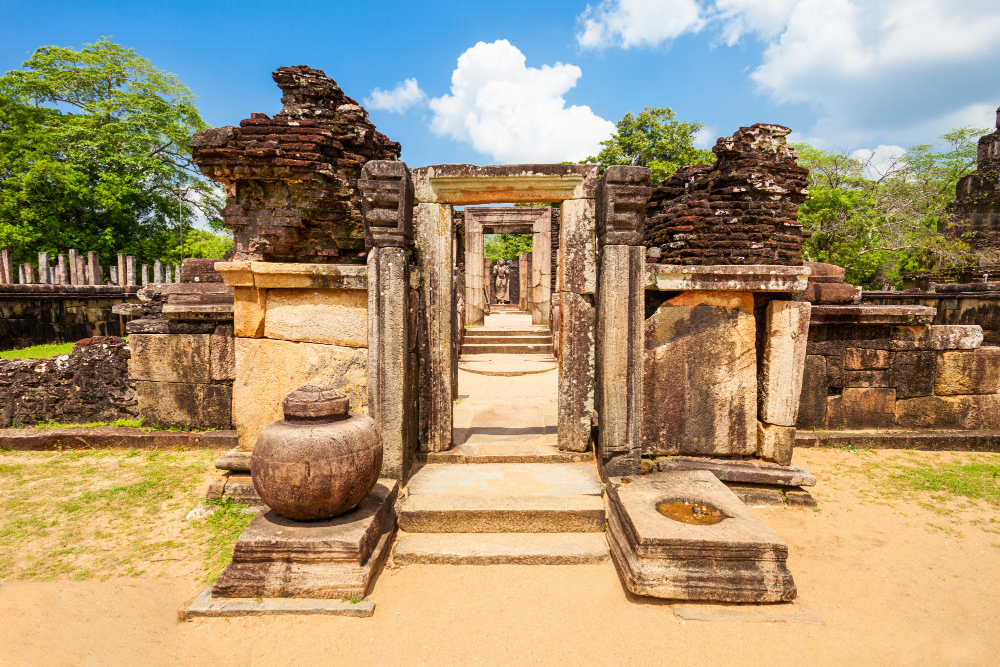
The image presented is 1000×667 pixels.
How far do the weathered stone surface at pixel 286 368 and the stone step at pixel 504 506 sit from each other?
1061 mm

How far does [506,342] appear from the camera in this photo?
11.8 metres

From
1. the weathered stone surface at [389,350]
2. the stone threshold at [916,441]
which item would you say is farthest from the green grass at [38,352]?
the stone threshold at [916,441]

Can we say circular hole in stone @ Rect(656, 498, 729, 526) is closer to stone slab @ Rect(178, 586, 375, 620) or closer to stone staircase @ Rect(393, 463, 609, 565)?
stone staircase @ Rect(393, 463, 609, 565)

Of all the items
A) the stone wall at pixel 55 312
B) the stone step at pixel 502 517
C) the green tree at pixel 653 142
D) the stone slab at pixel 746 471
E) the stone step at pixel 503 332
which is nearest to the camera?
the stone step at pixel 502 517

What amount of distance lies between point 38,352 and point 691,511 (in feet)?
44.1

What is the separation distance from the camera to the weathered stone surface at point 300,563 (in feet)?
8.66

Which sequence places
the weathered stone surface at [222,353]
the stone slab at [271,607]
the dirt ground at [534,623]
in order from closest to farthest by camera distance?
the dirt ground at [534,623], the stone slab at [271,607], the weathered stone surface at [222,353]

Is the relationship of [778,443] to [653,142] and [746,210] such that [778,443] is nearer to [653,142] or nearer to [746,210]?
[746,210]

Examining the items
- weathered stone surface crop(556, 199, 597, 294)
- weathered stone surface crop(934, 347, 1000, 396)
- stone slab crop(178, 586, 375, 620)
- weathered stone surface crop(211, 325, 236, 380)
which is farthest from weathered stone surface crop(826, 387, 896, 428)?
weathered stone surface crop(211, 325, 236, 380)

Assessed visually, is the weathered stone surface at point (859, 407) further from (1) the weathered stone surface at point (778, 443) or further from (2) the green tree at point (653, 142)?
(2) the green tree at point (653, 142)

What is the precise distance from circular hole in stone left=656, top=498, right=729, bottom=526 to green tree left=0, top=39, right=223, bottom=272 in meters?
24.6

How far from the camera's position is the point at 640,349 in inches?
144

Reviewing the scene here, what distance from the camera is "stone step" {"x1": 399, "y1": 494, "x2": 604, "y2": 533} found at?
10.9ft

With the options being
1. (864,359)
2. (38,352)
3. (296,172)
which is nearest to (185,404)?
(296,172)
